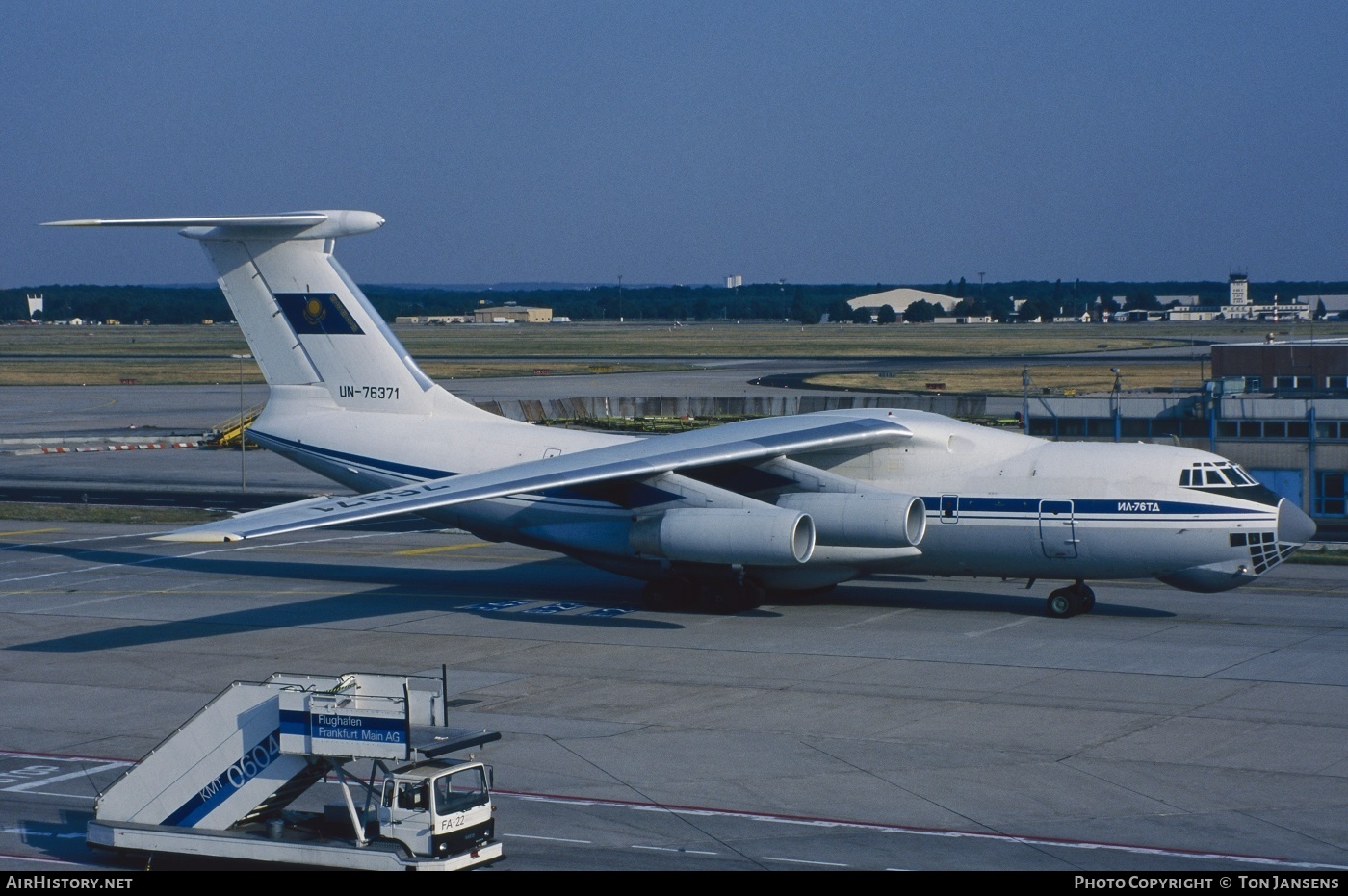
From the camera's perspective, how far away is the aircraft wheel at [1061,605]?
25.2 metres

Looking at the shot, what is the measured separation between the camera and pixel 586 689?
20609 millimetres

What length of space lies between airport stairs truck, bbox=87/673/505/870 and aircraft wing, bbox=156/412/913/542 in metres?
6.56

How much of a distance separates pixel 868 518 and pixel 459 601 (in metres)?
7.99

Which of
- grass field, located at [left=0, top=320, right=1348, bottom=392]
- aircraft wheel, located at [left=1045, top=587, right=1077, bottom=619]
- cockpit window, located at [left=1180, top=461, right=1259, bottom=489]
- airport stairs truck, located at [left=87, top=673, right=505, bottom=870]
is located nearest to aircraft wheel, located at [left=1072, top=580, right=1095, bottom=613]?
aircraft wheel, located at [left=1045, top=587, right=1077, bottom=619]

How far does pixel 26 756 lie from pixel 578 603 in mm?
11531

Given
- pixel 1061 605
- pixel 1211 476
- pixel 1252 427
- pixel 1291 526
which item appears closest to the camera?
pixel 1291 526

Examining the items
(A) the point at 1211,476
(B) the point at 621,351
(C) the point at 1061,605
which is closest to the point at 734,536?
(C) the point at 1061,605

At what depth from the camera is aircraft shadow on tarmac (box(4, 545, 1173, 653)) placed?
25.2 meters

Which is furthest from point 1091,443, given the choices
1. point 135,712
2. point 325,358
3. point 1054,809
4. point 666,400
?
point 666,400

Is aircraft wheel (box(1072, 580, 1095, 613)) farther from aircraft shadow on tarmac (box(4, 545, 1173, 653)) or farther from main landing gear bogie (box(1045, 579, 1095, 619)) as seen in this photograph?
aircraft shadow on tarmac (box(4, 545, 1173, 653))

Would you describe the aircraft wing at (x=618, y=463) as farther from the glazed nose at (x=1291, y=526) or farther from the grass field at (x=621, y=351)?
the grass field at (x=621, y=351)

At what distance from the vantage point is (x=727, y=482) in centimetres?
2648

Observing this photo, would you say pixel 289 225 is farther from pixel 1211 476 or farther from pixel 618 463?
pixel 1211 476

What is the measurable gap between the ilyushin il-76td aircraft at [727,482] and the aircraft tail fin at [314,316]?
0.12 feet
